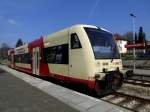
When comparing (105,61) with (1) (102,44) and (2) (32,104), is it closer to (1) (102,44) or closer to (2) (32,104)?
(1) (102,44)

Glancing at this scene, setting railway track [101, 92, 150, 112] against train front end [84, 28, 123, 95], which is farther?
train front end [84, 28, 123, 95]

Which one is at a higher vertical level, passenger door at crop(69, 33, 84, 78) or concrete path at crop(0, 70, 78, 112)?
passenger door at crop(69, 33, 84, 78)

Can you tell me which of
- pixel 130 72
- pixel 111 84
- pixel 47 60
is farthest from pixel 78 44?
pixel 47 60

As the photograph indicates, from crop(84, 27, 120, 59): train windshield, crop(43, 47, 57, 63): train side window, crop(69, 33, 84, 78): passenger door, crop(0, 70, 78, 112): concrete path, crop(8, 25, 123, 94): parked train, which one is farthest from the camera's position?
crop(43, 47, 57, 63): train side window

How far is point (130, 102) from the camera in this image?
32.7 ft

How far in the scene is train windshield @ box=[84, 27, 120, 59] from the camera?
36.8ft

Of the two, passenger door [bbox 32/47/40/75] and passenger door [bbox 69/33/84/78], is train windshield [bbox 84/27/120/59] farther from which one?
passenger door [bbox 32/47/40/75]

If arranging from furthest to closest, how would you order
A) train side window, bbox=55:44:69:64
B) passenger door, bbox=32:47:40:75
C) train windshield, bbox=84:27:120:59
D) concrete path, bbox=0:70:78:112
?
1. passenger door, bbox=32:47:40:75
2. train side window, bbox=55:44:69:64
3. train windshield, bbox=84:27:120:59
4. concrete path, bbox=0:70:78:112

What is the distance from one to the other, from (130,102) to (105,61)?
85.6 inches

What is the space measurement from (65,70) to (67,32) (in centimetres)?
180

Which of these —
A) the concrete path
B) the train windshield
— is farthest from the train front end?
the concrete path

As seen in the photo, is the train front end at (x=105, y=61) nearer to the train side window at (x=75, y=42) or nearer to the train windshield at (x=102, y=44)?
the train windshield at (x=102, y=44)

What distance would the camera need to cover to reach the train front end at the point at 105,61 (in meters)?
10.7

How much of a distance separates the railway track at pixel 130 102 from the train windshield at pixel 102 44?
176 centimetres
